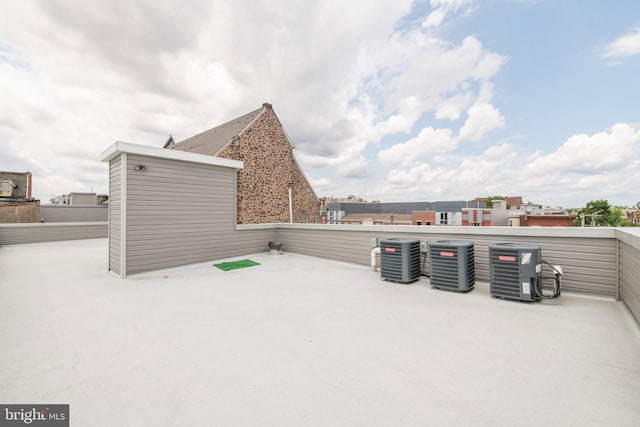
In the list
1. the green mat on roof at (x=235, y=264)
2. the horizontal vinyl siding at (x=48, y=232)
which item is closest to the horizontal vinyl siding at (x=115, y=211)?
the green mat on roof at (x=235, y=264)

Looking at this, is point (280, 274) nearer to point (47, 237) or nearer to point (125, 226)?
point (125, 226)

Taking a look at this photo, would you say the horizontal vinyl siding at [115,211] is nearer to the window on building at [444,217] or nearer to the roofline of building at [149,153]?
the roofline of building at [149,153]

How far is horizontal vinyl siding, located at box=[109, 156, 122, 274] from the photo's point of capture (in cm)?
593

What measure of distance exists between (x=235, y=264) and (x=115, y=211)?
323cm

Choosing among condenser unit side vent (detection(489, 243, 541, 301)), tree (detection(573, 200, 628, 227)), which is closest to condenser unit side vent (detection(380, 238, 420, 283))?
condenser unit side vent (detection(489, 243, 541, 301))

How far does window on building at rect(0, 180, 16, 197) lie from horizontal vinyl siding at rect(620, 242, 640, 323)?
3704 centimetres

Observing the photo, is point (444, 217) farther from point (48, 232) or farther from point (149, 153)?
point (48, 232)

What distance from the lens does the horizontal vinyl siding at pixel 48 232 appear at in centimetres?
1081

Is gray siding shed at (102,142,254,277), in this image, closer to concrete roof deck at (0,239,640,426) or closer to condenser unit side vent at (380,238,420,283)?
concrete roof deck at (0,239,640,426)

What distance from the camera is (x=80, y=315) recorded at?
3.53 meters

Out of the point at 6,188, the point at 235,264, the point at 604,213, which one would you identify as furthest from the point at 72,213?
the point at 604,213

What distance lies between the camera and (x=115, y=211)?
621 cm

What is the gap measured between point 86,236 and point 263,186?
9734 mm

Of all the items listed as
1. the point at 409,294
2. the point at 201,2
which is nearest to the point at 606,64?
the point at 409,294
